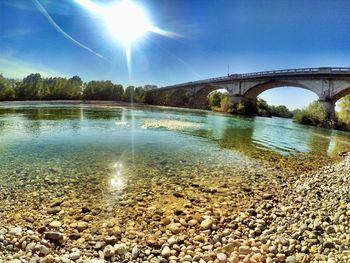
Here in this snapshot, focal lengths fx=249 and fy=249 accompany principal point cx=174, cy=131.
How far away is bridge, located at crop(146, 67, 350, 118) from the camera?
48.1 meters

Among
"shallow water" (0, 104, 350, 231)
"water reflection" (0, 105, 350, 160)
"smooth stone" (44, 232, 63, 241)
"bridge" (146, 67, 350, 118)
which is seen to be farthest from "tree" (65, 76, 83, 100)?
"smooth stone" (44, 232, 63, 241)

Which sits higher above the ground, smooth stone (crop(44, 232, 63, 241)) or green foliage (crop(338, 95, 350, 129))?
green foliage (crop(338, 95, 350, 129))

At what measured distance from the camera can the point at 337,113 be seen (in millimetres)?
49219

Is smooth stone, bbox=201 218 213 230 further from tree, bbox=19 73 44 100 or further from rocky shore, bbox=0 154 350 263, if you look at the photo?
tree, bbox=19 73 44 100

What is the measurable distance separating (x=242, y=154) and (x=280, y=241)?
9698 millimetres

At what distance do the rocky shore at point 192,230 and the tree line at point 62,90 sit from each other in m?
95.5

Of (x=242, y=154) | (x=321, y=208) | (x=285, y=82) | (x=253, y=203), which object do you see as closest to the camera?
(x=321, y=208)

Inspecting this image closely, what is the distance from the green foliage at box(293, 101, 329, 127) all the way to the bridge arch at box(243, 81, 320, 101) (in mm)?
3313

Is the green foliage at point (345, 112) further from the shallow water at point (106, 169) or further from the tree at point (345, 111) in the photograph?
the shallow water at point (106, 169)

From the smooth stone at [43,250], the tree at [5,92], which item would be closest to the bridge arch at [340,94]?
the smooth stone at [43,250]

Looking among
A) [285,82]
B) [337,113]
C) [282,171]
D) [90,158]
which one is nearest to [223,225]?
[282,171]

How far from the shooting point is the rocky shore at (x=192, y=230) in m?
4.45

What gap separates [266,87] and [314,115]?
893 inches

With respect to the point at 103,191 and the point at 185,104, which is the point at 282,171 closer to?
the point at 103,191
